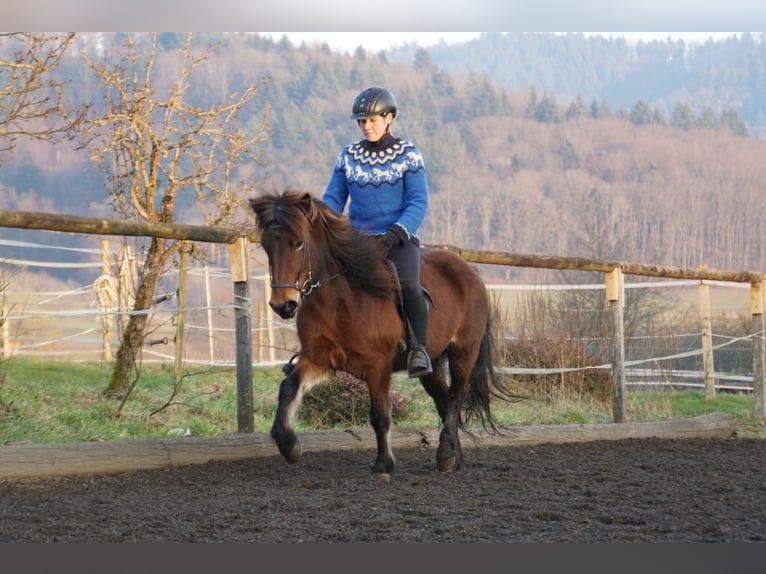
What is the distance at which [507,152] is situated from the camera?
65750 millimetres

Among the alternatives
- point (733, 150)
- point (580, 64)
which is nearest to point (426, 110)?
point (733, 150)

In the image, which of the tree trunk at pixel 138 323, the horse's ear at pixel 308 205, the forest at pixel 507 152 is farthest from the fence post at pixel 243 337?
the forest at pixel 507 152

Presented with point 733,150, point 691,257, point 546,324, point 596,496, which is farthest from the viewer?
point 733,150

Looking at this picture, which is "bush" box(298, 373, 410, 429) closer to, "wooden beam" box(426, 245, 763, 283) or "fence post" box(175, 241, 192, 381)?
"wooden beam" box(426, 245, 763, 283)

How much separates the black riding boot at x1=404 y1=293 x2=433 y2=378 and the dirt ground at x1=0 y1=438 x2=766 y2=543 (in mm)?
715

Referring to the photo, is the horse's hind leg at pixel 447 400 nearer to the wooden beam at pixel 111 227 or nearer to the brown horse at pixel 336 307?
the brown horse at pixel 336 307

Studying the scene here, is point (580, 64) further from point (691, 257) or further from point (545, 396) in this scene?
point (545, 396)

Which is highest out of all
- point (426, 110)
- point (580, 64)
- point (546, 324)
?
point (580, 64)

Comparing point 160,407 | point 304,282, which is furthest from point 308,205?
point 160,407

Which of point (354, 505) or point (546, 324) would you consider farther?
point (546, 324)

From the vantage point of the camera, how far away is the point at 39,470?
573 cm

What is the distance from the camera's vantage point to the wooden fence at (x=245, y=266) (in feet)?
19.3

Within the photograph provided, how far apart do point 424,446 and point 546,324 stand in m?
5.41

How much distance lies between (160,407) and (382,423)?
3157 mm
